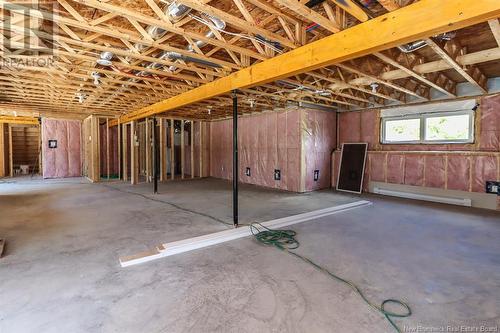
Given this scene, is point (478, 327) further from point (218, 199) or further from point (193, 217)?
point (218, 199)

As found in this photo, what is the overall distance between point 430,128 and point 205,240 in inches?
230

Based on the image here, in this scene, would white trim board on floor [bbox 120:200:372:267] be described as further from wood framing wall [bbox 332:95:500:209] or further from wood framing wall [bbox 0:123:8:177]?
wood framing wall [bbox 0:123:8:177]

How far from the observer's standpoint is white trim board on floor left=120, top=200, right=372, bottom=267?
2.81 metres

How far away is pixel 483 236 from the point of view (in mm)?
3605

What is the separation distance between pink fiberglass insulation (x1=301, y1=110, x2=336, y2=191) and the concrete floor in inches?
109

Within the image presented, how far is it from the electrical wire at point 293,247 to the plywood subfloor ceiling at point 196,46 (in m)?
2.28

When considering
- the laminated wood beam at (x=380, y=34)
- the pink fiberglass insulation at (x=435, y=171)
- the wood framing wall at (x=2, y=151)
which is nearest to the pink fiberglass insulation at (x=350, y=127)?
the pink fiberglass insulation at (x=435, y=171)

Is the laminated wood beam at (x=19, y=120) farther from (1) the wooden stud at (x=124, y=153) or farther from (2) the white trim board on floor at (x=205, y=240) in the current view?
(2) the white trim board on floor at (x=205, y=240)

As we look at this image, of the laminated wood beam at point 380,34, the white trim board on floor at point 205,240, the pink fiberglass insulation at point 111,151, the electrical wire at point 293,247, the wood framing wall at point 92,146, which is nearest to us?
the laminated wood beam at point 380,34

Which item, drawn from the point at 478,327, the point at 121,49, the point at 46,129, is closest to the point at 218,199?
the point at 121,49

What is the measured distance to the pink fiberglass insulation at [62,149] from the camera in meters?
9.71

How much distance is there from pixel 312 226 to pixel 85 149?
934cm

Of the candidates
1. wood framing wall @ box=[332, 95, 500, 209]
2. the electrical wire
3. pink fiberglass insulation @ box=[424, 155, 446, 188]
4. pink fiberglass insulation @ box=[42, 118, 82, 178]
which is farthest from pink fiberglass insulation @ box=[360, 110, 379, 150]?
pink fiberglass insulation @ box=[42, 118, 82, 178]

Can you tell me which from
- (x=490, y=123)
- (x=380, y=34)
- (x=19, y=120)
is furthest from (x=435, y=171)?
(x=19, y=120)
